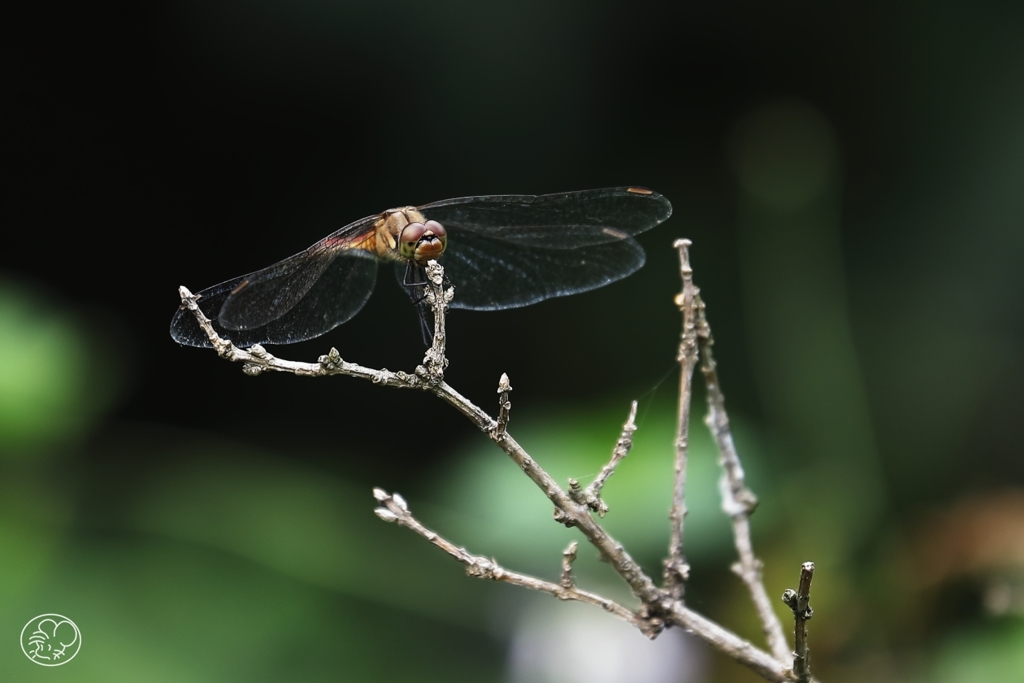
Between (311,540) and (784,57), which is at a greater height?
(784,57)

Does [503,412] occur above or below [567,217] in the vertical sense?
below

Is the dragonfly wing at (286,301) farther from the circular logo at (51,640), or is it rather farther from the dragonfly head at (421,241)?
the circular logo at (51,640)

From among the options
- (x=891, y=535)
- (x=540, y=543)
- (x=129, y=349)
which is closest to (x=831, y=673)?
(x=891, y=535)

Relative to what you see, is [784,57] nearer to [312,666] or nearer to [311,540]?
[311,540]

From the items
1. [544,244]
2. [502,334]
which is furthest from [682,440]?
[502,334]

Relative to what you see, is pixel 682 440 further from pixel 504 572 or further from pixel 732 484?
pixel 504 572

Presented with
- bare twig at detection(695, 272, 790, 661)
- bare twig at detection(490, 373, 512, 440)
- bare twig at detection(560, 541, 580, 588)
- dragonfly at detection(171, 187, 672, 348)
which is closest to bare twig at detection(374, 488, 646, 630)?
bare twig at detection(560, 541, 580, 588)

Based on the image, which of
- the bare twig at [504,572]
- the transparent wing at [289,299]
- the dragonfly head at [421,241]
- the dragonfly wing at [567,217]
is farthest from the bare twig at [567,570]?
the dragonfly wing at [567,217]
